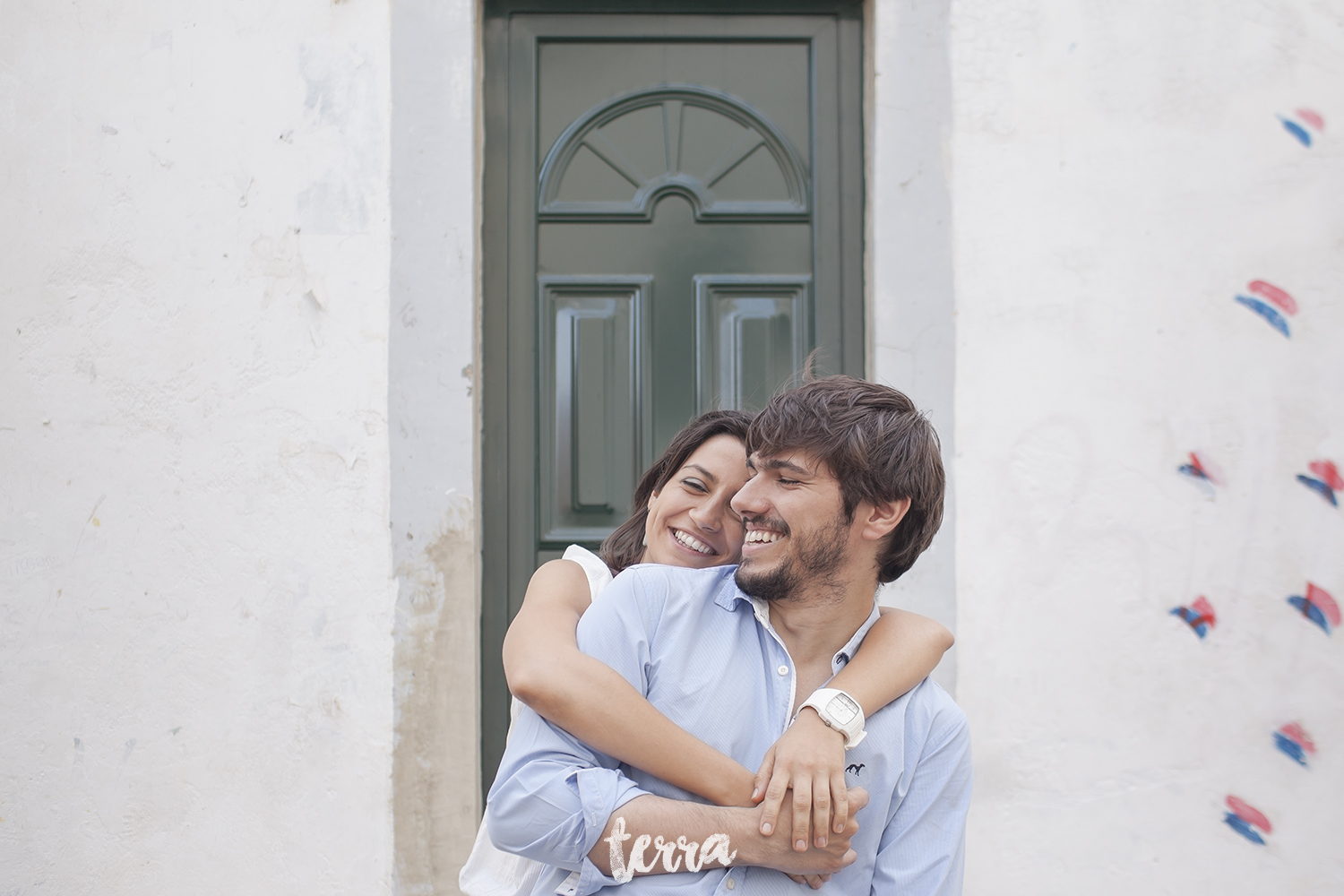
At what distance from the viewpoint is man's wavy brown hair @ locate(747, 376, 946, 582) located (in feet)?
5.47

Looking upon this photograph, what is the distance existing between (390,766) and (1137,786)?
2.28 meters

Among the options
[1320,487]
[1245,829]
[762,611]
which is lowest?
[1245,829]

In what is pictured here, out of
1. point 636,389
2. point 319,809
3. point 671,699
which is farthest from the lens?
point 636,389

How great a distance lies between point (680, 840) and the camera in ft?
4.59

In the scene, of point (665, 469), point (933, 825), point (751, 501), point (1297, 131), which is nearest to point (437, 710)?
point (665, 469)

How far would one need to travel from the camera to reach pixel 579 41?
3.17 metres

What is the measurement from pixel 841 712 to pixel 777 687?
0.58 ft

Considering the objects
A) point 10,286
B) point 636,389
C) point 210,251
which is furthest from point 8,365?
point 636,389

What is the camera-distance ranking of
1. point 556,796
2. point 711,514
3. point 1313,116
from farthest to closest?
1. point 1313,116
2. point 711,514
3. point 556,796

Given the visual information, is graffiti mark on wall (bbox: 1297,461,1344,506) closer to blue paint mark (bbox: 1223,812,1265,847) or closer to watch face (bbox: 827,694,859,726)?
blue paint mark (bbox: 1223,812,1265,847)

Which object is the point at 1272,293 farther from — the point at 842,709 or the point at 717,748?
the point at 717,748

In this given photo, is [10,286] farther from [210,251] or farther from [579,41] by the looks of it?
[579,41]

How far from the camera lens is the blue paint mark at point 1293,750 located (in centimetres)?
277

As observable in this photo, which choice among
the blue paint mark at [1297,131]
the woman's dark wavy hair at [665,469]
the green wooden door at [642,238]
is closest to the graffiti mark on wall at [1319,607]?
the blue paint mark at [1297,131]
